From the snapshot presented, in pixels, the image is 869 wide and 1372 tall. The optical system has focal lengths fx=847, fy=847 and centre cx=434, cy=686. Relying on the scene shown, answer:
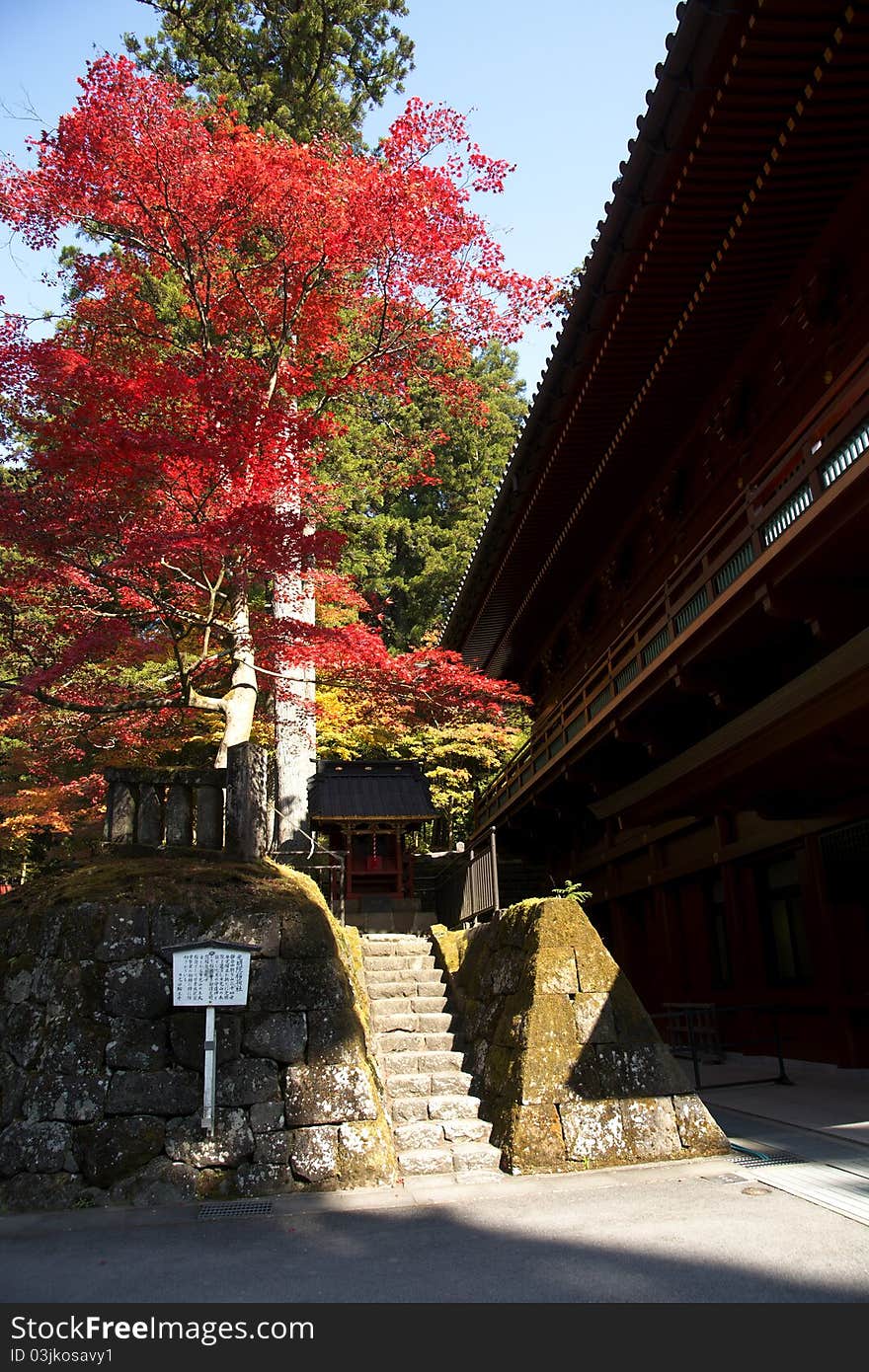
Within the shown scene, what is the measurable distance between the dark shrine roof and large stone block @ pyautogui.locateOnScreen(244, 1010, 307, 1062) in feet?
39.6

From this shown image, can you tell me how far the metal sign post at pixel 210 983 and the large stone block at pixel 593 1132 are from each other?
8.90 feet

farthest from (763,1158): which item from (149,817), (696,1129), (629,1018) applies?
(149,817)

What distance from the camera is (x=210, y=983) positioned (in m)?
6.48

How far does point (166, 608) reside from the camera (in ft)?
33.9

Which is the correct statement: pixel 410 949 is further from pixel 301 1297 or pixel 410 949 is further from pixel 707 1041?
pixel 301 1297

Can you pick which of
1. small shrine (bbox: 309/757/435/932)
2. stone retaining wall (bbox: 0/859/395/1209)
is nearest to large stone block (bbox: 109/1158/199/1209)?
stone retaining wall (bbox: 0/859/395/1209)

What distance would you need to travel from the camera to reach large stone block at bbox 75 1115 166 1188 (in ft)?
20.4

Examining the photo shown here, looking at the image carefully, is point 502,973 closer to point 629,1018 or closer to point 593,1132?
point 629,1018

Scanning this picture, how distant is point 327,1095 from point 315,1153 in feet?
1.33

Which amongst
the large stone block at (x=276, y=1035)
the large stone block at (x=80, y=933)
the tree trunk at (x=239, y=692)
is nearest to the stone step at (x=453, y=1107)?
the large stone block at (x=276, y=1035)

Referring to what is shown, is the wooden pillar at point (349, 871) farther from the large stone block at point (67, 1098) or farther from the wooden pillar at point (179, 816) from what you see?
the large stone block at point (67, 1098)

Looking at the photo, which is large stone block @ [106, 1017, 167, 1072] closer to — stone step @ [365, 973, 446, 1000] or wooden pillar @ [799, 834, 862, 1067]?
stone step @ [365, 973, 446, 1000]

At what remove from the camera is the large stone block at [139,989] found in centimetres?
673

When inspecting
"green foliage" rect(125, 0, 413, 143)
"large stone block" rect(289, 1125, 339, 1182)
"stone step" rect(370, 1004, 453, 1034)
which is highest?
"green foliage" rect(125, 0, 413, 143)
